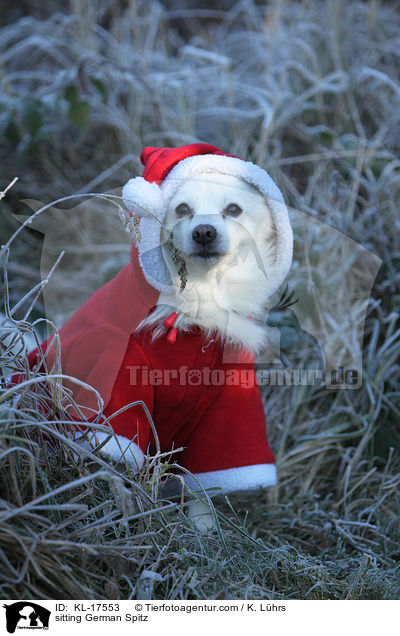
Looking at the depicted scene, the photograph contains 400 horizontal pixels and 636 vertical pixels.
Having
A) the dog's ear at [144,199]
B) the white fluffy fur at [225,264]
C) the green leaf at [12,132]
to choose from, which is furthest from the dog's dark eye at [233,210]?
the green leaf at [12,132]

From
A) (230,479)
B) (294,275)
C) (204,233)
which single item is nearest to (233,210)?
(204,233)

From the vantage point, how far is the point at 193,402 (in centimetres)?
107

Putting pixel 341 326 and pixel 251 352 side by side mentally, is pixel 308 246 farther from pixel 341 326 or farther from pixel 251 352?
pixel 251 352

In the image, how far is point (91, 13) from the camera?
2.18m

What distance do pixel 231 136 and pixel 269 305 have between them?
0.94m

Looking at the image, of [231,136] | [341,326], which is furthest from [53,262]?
[231,136]

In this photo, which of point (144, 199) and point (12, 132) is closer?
point (144, 199)

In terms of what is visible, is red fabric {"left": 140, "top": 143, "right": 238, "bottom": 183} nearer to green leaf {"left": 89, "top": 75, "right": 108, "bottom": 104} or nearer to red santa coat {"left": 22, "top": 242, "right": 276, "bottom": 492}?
red santa coat {"left": 22, "top": 242, "right": 276, "bottom": 492}

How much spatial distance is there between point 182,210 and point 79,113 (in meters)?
0.99

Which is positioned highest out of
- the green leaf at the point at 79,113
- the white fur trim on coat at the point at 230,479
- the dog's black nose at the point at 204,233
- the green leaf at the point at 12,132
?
the green leaf at the point at 79,113

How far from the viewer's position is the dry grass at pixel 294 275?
83 centimetres

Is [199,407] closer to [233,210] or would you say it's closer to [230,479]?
[230,479]
